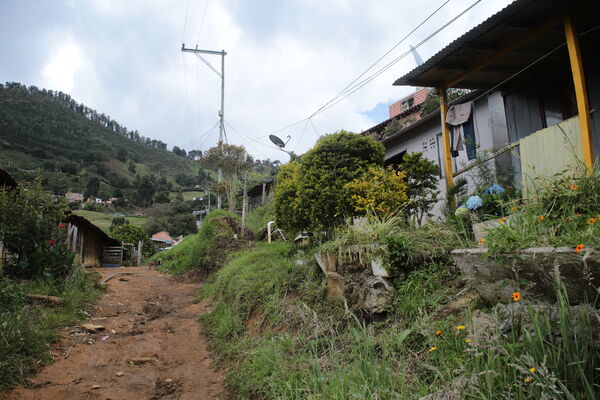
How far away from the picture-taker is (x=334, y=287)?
5.04 metres

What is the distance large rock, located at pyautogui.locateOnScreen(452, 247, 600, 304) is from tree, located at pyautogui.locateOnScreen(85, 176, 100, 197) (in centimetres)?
5531

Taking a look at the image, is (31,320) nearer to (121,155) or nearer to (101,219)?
(101,219)

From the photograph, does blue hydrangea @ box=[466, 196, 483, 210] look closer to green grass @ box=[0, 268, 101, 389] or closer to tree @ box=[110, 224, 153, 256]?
green grass @ box=[0, 268, 101, 389]

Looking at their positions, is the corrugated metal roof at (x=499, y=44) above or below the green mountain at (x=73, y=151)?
below

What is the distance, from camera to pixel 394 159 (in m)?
13.5

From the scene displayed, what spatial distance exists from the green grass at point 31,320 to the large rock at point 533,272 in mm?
5273

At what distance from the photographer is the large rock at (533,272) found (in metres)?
2.31

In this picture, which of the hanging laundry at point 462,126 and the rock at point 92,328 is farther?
the hanging laundry at point 462,126

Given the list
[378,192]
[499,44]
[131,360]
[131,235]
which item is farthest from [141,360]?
[131,235]

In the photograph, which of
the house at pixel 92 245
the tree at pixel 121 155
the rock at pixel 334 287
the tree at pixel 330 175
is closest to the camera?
the rock at pixel 334 287

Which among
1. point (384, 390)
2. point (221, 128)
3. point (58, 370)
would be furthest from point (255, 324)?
point (221, 128)

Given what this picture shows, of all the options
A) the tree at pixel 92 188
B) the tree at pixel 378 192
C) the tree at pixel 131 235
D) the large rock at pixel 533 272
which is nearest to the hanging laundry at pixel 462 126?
the tree at pixel 378 192

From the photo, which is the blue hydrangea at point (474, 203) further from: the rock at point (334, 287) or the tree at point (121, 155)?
the tree at point (121, 155)

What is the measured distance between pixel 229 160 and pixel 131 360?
56.5 ft
